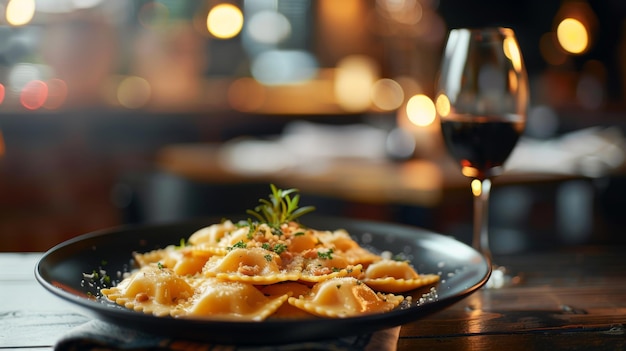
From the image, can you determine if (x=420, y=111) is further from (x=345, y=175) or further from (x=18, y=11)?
(x=18, y=11)

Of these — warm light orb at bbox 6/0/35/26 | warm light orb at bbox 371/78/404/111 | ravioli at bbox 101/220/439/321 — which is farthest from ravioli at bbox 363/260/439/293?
warm light orb at bbox 371/78/404/111

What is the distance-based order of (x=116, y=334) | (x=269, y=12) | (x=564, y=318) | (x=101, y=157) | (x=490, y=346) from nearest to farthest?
1. (x=116, y=334)
2. (x=490, y=346)
3. (x=564, y=318)
4. (x=101, y=157)
5. (x=269, y=12)

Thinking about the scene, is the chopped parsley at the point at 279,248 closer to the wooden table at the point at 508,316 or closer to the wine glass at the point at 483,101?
the wooden table at the point at 508,316

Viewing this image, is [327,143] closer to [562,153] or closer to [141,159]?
[562,153]

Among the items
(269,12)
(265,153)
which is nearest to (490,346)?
(265,153)

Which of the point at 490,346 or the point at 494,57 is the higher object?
the point at 494,57

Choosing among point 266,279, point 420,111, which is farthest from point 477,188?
point 420,111

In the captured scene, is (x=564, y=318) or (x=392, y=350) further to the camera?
(x=564, y=318)
